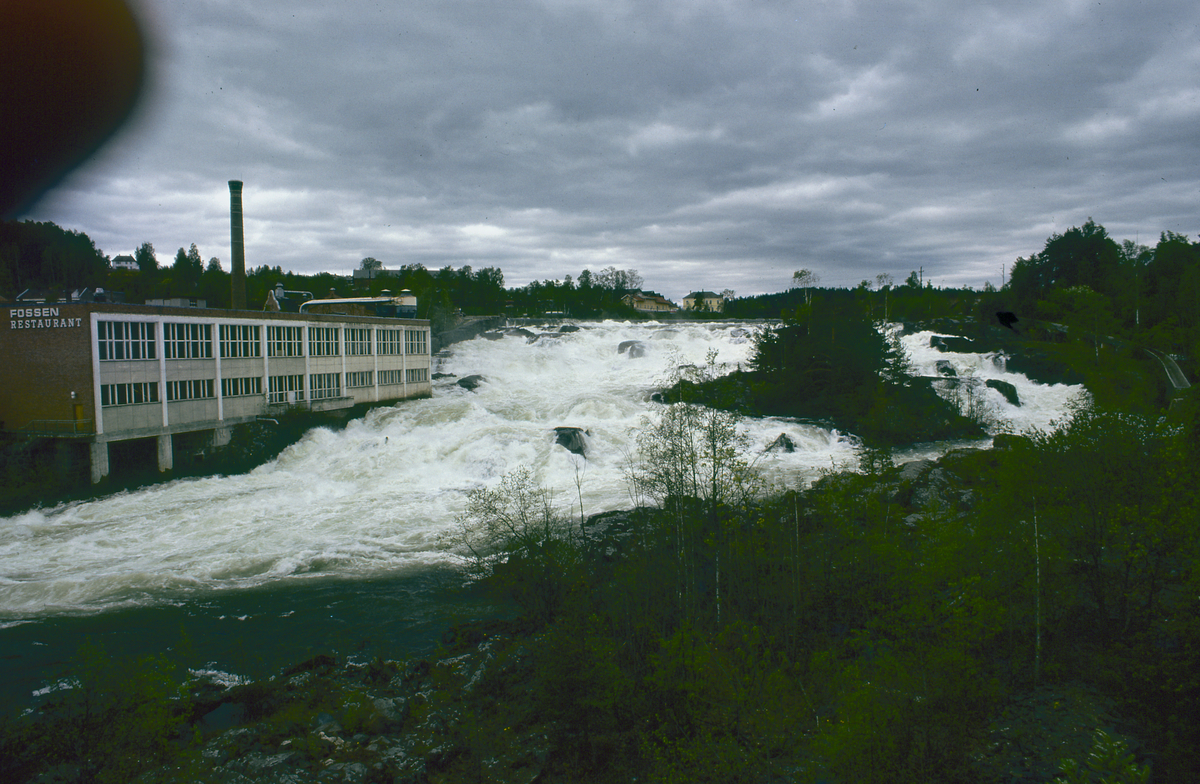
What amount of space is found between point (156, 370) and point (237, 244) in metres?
18.9

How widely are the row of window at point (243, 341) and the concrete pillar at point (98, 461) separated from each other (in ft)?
12.2

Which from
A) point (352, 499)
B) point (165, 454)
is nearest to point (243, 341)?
point (165, 454)

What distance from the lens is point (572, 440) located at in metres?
32.2

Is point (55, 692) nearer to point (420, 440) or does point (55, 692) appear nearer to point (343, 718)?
point (343, 718)

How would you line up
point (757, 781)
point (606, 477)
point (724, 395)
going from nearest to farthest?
1. point (757, 781)
2. point (724, 395)
3. point (606, 477)

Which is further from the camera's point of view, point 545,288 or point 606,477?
point 545,288

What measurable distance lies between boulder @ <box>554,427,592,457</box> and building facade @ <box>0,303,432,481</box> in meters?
15.5

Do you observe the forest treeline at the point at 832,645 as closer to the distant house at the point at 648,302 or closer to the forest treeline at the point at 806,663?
the forest treeline at the point at 806,663

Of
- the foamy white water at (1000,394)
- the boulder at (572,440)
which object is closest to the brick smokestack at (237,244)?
the boulder at (572,440)

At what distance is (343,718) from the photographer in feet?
37.2

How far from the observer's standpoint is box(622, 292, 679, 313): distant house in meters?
138

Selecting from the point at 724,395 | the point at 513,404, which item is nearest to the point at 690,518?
the point at 724,395

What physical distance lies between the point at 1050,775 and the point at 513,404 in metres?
35.6

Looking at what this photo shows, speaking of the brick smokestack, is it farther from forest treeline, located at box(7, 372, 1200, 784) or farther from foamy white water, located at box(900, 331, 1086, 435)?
foamy white water, located at box(900, 331, 1086, 435)
